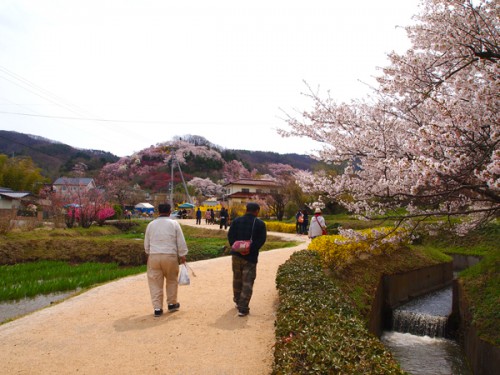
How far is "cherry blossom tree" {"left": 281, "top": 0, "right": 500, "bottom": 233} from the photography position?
12.7 ft

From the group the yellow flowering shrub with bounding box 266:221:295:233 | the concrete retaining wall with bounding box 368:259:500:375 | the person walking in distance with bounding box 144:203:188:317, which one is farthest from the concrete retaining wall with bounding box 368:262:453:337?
the yellow flowering shrub with bounding box 266:221:295:233

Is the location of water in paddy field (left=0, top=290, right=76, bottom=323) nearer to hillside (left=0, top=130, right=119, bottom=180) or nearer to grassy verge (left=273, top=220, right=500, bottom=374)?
grassy verge (left=273, top=220, right=500, bottom=374)

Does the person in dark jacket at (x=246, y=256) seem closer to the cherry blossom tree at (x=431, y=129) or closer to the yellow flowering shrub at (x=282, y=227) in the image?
the cherry blossom tree at (x=431, y=129)

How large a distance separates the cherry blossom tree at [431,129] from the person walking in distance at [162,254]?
9.29 ft

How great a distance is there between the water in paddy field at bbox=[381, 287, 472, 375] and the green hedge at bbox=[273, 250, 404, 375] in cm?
284

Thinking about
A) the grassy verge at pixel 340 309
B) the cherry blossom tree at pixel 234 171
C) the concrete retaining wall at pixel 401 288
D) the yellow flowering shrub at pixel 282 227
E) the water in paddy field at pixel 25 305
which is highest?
the cherry blossom tree at pixel 234 171

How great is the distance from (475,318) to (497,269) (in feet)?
6.85

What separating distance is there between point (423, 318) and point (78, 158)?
73.3m

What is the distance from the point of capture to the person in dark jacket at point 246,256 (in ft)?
17.9

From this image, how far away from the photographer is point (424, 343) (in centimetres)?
817

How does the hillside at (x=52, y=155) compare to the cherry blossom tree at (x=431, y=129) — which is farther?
the hillside at (x=52, y=155)

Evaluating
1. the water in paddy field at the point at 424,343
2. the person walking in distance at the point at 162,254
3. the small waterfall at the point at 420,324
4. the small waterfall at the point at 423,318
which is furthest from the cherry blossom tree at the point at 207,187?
the person walking in distance at the point at 162,254

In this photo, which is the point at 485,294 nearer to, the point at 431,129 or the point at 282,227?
the point at 431,129

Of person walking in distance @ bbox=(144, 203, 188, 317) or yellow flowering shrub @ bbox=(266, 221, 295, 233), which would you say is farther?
yellow flowering shrub @ bbox=(266, 221, 295, 233)
